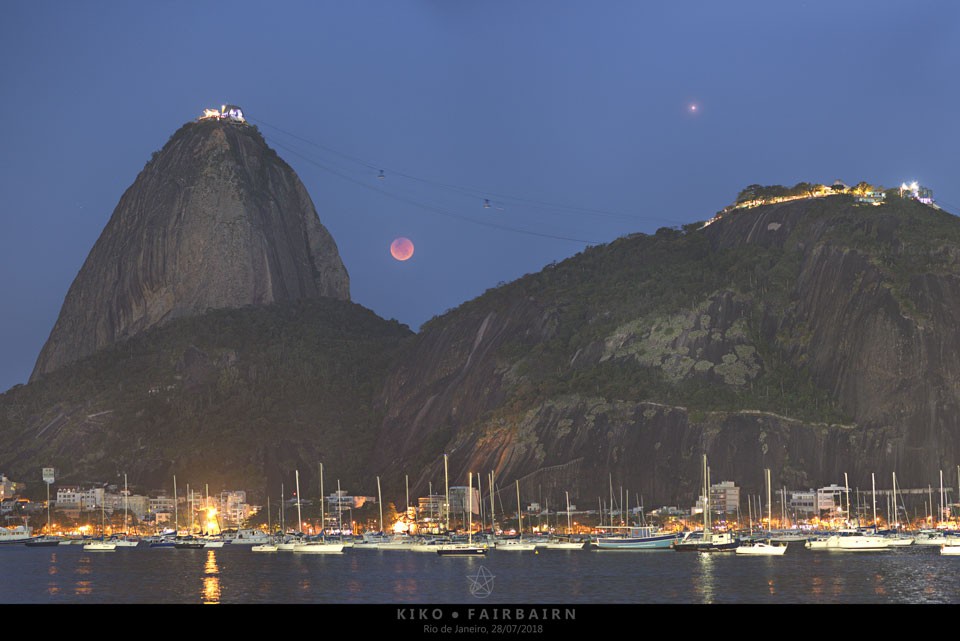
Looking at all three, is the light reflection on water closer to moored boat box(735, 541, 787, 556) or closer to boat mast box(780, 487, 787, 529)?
moored boat box(735, 541, 787, 556)

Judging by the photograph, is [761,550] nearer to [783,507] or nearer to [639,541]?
[639,541]

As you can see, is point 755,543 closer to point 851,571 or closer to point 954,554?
point 954,554

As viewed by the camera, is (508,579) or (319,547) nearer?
(508,579)

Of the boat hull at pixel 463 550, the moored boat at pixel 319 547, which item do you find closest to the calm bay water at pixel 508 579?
the boat hull at pixel 463 550

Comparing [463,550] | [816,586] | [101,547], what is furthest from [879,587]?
[101,547]
